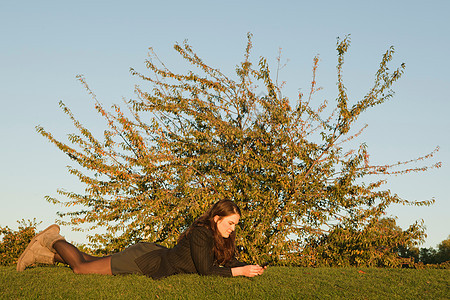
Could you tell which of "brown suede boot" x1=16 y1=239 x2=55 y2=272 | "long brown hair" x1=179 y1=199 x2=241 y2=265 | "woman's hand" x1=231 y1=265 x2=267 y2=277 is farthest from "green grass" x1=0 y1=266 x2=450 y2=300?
"long brown hair" x1=179 y1=199 x2=241 y2=265

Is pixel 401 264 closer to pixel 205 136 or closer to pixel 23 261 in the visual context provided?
pixel 205 136

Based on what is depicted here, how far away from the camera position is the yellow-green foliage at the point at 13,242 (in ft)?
31.8

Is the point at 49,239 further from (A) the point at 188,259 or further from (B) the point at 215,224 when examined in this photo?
(B) the point at 215,224

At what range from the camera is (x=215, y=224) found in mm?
5469

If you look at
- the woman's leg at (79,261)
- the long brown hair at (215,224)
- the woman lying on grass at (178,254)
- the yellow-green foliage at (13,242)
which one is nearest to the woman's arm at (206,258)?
the woman lying on grass at (178,254)

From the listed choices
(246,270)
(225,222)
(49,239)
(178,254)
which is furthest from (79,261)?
(246,270)

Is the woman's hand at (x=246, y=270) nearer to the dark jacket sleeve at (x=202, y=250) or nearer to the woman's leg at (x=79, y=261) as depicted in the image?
the dark jacket sleeve at (x=202, y=250)

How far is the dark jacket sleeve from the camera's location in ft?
17.2

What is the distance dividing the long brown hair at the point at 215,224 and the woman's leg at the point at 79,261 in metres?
1.21

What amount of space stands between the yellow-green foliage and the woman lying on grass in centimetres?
424

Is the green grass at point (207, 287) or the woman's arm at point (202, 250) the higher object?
the woman's arm at point (202, 250)

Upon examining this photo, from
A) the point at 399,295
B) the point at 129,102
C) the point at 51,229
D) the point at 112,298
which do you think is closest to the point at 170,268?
the point at 112,298

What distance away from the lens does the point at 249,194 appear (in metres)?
11.1

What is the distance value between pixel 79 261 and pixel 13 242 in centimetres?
513
